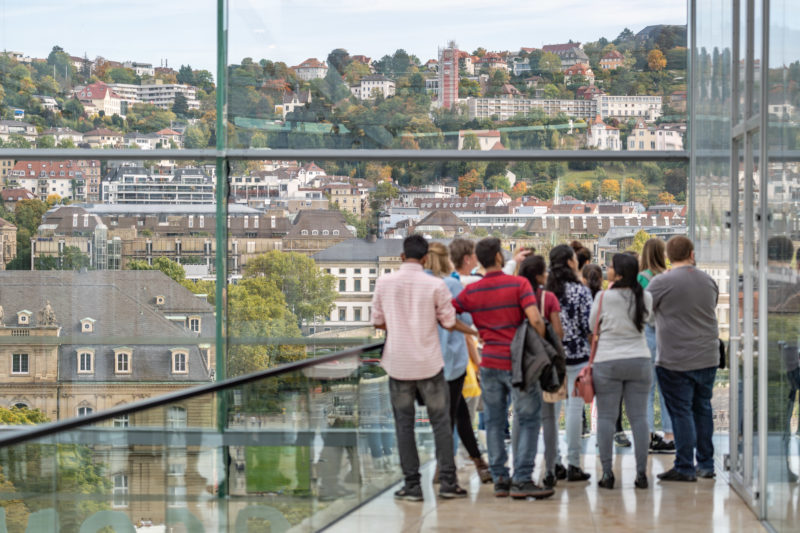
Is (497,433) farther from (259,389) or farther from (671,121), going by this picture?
(671,121)

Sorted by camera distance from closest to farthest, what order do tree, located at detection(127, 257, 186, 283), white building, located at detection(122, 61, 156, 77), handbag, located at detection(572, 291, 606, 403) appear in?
handbag, located at detection(572, 291, 606, 403) → tree, located at detection(127, 257, 186, 283) → white building, located at detection(122, 61, 156, 77)

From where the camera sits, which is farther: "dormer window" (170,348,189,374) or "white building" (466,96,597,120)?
"dormer window" (170,348,189,374)

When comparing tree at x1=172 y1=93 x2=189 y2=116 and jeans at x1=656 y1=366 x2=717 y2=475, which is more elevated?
tree at x1=172 y1=93 x2=189 y2=116

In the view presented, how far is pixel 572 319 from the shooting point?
7.13 m

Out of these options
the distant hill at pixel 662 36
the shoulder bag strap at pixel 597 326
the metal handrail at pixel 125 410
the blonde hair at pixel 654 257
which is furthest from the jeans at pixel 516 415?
the distant hill at pixel 662 36

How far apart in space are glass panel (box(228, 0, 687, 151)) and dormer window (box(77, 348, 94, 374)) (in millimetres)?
2594

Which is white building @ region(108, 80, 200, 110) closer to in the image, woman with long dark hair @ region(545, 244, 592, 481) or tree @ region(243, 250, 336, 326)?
tree @ region(243, 250, 336, 326)

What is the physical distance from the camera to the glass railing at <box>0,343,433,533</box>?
13.7ft

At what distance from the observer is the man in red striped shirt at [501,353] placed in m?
6.52

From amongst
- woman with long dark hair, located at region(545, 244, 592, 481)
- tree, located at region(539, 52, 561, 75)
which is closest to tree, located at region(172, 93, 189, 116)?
tree, located at region(539, 52, 561, 75)

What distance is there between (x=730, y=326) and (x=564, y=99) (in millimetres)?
3050

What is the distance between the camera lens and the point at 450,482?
6.92 meters

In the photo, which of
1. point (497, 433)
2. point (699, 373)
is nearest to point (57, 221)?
point (497, 433)

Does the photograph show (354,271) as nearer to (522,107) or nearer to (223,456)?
(522,107)
